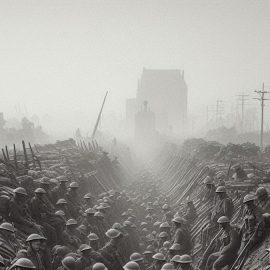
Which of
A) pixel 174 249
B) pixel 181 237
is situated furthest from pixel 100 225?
pixel 174 249

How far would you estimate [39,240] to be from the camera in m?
7.54

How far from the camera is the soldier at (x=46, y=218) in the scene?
33.7 feet

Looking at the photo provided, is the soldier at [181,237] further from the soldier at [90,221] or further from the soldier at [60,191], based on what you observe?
the soldier at [60,191]

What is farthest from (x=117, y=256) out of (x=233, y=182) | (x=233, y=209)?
(x=233, y=182)

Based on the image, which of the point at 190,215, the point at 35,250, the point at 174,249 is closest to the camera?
the point at 35,250

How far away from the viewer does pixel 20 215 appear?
952 cm

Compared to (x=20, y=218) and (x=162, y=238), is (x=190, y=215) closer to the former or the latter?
(x=162, y=238)

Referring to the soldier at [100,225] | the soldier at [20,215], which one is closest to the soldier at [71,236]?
the soldier at [20,215]

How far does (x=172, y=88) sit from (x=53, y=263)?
10525cm

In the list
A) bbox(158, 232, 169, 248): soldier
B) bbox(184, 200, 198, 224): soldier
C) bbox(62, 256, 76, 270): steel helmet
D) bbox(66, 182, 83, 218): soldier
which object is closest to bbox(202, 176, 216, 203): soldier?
bbox(184, 200, 198, 224): soldier

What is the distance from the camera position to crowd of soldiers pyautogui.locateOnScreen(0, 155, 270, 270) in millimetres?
8016

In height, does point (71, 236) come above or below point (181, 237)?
above

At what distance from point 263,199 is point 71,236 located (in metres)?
4.94

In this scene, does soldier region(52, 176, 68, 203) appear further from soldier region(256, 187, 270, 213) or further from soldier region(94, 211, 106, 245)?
soldier region(256, 187, 270, 213)
